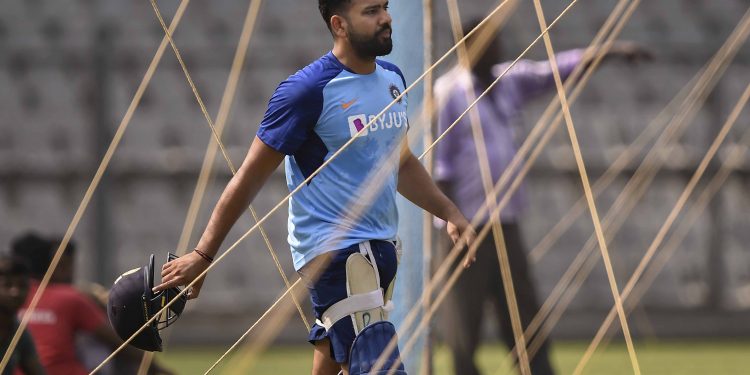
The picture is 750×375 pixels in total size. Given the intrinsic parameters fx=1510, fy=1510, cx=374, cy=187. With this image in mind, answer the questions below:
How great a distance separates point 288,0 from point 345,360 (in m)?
9.02

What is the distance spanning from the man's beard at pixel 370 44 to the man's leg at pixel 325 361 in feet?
2.72

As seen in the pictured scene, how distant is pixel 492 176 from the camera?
6.84m

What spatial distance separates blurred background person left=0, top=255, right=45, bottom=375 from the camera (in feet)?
18.7

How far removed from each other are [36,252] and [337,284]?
3005 mm

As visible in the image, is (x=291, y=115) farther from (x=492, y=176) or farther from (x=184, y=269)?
(x=492, y=176)

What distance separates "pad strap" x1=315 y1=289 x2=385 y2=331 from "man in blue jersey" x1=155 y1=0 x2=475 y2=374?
10mm

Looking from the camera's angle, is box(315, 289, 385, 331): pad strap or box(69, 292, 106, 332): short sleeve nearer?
box(315, 289, 385, 331): pad strap

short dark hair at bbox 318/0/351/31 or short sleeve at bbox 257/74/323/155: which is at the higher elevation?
short dark hair at bbox 318/0/351/31

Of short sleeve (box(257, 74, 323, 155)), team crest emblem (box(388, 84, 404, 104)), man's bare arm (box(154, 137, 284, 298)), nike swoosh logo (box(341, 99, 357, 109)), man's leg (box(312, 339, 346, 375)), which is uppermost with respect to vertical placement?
team crest emblem (box(388, 84, 404, 104))

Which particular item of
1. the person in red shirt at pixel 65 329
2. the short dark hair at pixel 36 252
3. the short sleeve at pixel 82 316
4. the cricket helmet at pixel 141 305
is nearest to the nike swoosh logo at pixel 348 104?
the cricket helmet at pixel 141 305

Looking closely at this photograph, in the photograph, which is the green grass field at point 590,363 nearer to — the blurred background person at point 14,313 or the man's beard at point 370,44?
the blurred background person at point 14,313

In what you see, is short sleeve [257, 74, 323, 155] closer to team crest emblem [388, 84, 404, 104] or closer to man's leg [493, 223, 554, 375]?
team crest emblem [388, 84, 404, 104]

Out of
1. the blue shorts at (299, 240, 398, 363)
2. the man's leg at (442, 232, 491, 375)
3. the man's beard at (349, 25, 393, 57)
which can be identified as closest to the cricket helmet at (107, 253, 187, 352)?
the blue shorts at (299, 240, 398, 363)

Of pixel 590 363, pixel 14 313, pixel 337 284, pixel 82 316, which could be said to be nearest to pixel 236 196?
pixel 337 284
